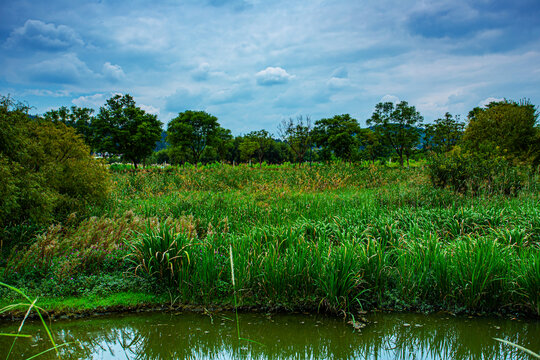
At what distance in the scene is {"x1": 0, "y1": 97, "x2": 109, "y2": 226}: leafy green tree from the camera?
615 centimetres

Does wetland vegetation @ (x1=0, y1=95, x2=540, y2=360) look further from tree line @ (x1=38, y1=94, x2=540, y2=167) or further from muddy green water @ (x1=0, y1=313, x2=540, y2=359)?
tree line @ (x1=38, y1=94, x2=540, y2=167)

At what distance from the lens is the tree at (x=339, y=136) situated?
128ft

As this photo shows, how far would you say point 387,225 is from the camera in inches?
255

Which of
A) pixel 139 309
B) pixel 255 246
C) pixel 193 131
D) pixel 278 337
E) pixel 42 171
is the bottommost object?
pixel 278 337

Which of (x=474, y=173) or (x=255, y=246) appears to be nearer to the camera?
(x=255, y=246)

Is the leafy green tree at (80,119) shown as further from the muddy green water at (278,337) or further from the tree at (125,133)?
the muddy green water at (278,337)

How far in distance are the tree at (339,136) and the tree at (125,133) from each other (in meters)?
Answer: 20.4

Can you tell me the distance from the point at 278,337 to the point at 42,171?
6480mm

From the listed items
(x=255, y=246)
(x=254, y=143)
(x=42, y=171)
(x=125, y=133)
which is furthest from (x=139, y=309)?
(x=254, y=143)

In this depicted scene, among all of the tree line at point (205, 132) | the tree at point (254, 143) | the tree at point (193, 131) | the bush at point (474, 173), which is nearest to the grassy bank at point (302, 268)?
the bush at point (474, 173)

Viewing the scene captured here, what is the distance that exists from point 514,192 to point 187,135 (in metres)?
35.2

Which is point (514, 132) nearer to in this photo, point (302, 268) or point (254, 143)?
point (302, 268)

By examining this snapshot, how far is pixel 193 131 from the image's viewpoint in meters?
41.2

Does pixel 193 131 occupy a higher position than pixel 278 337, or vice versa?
pixel 193 131
